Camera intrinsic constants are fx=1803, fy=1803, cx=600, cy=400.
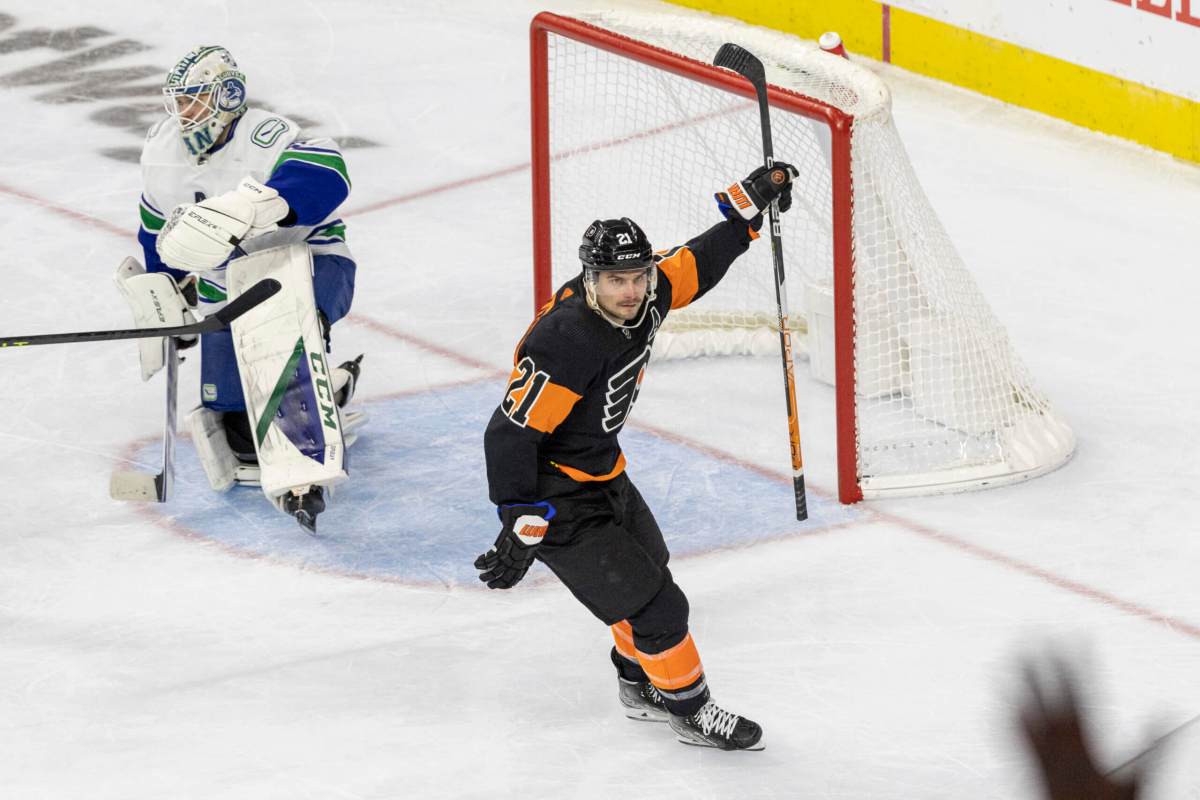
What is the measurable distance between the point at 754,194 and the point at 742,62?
609mm

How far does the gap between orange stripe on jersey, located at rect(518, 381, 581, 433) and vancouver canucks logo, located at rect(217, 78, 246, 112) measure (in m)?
1.69

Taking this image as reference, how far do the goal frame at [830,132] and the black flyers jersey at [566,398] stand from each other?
1.09 m

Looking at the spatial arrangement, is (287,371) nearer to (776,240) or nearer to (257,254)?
(257,254)

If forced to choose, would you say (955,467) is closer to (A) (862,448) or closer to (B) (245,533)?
(A) (862,448)

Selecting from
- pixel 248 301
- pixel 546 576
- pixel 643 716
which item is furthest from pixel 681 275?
pixel 248 301

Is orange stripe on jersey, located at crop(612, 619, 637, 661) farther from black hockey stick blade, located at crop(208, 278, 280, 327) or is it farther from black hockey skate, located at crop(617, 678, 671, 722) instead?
black hockey stick blade, located at crop(208, 278, 280, 327)

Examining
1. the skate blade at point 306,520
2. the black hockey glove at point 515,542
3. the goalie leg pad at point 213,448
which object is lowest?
the skate blade at point 306,520

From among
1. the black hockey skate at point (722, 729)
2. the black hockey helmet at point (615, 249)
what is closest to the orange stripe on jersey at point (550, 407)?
the black hockey helmet at point (615, 249)

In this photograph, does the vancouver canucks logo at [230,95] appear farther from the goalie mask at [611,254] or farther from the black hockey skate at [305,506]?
the goalie mask at [611,254]

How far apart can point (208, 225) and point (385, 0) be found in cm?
520

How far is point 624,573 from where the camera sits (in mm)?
3283

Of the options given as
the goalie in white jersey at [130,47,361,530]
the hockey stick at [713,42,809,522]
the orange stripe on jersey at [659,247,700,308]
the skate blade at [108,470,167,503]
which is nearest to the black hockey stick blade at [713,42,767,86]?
the hockey stick at [713,42,809,522]

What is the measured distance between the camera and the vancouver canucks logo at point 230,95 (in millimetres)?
4461

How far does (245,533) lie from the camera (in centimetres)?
452
